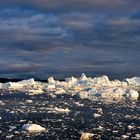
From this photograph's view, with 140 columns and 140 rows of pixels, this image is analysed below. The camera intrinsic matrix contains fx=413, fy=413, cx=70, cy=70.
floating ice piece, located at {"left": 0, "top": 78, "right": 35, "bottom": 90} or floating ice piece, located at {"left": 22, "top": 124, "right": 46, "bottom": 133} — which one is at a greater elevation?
floating ice piece, located at {"left": 0, "top": 78, "right": 35, "bottom": 90}

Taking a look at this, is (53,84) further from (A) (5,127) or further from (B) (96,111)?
(A) (5,127)

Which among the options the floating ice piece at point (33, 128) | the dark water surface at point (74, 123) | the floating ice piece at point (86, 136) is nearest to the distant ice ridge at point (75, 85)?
the dark water surface at point (74, 123)

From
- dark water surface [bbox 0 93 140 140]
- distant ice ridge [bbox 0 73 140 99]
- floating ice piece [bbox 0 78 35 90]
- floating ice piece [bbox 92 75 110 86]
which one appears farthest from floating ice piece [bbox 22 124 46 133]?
floating ice piece [bbox 0 78 35 90]

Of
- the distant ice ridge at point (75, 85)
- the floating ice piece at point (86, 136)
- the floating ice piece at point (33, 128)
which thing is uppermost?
the distant ice ridge at point (75, 85)

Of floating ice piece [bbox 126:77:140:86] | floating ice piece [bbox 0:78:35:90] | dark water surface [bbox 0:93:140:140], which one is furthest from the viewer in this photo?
floating ice piece [bbox 126:77:140:86]

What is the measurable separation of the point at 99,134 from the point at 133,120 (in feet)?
11.8

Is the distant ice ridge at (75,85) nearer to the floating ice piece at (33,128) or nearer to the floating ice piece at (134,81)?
the floating ice piece at (134,81)

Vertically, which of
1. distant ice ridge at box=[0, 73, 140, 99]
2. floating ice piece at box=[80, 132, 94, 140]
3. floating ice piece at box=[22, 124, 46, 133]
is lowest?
floating ice piece at box=[80, 132, 94, 140]

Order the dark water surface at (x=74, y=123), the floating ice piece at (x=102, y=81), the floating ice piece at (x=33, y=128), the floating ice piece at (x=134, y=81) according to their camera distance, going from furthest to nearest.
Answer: the floating ice piece at (x=134, y=81), the floating ice piece at (x=102, y=81), the floating ice piece at (x=33, y=128), the dark water surface at (x=74, y=123)

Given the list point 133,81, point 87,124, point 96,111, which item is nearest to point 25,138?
point 87,124

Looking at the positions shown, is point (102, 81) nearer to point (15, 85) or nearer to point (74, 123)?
point (15, 85)

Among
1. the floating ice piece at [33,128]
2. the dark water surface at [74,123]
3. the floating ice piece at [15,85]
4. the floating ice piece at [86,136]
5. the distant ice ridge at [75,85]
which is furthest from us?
the floating ice piece at [15,85]

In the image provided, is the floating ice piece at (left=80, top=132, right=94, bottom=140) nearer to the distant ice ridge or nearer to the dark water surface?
the dark water surface

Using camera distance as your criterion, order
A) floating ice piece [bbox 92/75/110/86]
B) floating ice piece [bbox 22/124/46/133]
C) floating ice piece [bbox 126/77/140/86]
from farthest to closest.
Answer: floating ice piece [bbox 126/77/140/86]
floating ice piece [bbox 92/75/110/86]
floating ice piece [bbox 22/124/46/133]
